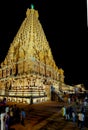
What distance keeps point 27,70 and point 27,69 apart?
1.01ft

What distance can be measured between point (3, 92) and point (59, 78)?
26192 mm

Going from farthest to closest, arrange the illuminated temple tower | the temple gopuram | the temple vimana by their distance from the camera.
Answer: the illuminated temple tower, the temple vimana, the temple gopuram

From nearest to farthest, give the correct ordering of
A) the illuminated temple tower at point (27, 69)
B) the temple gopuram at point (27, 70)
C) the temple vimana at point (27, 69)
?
the temple gopuram at point (27, 70) < the temple vimana at point (27, 69) < the illuminated temple tower at point (27, 69)

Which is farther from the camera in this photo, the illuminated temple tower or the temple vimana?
the illuminated temple tower

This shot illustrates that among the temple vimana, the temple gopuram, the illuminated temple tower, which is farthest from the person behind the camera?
the illuminated temple tower

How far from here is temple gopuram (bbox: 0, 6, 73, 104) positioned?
27.8 m

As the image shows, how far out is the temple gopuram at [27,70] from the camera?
27828 mm

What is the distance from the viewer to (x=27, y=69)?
34375mm

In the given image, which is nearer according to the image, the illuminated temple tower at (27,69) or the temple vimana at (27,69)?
the temple vimana at (27,69)

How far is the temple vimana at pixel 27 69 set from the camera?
91.6 feet

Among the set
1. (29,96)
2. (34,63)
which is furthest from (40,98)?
(34,63)

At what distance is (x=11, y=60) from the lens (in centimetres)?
4112

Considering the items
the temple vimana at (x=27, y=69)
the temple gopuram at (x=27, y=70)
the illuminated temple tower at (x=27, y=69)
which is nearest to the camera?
the temple gopuram at (x=27, y=70)

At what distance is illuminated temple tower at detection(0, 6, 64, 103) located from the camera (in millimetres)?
28203
